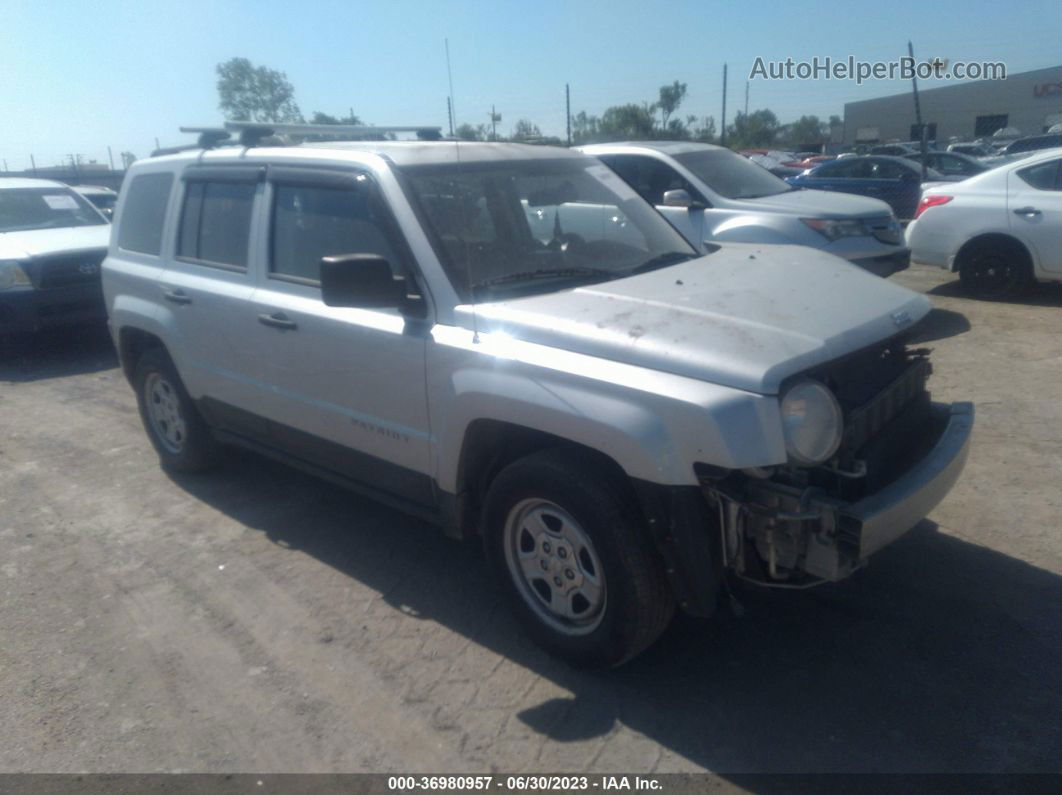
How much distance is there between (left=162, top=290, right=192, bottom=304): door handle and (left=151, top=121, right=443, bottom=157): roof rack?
2.92ft

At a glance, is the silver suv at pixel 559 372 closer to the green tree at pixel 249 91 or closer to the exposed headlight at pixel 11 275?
the exposed headlight at pixel 11 275

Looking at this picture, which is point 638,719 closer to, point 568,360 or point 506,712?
point 506,712

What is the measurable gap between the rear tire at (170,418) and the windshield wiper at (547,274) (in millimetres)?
2573

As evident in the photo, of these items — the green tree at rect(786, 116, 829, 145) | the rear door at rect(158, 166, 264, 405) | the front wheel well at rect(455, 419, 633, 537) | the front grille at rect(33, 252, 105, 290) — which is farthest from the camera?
the green tree at rect(786, 116, 829, 145)

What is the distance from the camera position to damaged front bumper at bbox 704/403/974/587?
9.64 feet

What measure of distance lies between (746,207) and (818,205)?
73cm

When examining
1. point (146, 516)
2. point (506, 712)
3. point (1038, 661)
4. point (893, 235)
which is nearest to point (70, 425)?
point (146, 516)

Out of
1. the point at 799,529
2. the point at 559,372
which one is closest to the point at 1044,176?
the point at 799,529

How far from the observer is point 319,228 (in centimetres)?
430

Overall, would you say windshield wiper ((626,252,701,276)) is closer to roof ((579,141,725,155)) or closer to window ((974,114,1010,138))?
roof ((579,141,725,155))

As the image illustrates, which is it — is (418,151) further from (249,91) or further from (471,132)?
(249,91)

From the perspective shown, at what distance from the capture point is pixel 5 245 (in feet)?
30.4

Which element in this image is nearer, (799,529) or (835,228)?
(799,529)

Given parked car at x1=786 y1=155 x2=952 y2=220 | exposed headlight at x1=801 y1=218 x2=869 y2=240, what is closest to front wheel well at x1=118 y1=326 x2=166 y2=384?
exposed headlight at x1=801 y1=218 x2=869 y2=240
